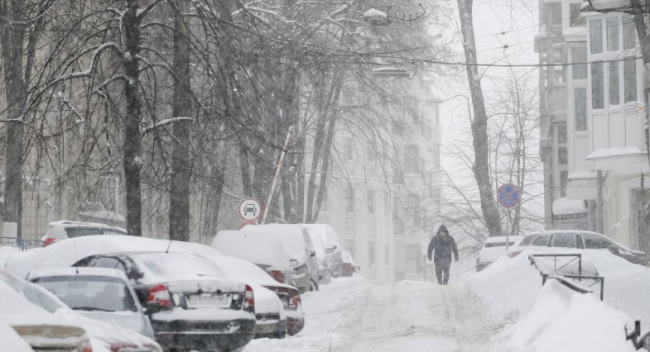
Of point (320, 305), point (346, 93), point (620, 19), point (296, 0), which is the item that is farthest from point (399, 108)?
point (320, 305)

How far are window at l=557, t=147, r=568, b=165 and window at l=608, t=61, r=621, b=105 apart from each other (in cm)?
2138

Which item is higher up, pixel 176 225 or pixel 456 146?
pixel 456 146

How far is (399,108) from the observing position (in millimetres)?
38406

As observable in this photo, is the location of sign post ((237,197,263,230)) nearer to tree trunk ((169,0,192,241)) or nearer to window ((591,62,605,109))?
tree trunk ((169,0,192,241))

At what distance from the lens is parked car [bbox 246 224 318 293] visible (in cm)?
2573

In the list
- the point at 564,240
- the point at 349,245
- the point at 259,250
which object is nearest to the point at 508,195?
the point at 564,240

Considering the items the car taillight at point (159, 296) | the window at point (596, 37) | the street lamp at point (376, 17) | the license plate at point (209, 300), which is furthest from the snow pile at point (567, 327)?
the window at point (596, 37)

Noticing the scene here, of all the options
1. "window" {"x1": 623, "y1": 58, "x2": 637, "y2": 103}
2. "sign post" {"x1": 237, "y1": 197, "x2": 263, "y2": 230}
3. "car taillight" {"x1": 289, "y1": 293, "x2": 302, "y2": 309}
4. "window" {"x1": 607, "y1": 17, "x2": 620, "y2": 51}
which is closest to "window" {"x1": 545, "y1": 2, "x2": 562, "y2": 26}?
"window" {"x1": 607, "y1": 17, "x2": 620, "y2": 51}

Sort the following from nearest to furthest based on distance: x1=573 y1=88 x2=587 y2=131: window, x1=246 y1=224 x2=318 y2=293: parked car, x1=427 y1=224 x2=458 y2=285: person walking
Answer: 1. x1=246 y1=224 x2=318 y2=293: parked car
2. x1=427 y1=224 x2=458 y2=285: person walking
3. x1=573 y1=88 x2=587 y2=131: window

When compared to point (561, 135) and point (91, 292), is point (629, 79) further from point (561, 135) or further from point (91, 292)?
point (91, 292)

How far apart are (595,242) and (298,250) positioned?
10250 millimetres

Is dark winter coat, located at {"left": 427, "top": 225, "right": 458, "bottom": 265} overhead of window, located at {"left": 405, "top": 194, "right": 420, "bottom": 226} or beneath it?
beneath

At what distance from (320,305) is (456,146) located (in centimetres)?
4546

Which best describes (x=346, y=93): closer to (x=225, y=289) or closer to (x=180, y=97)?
(x=180, y=97)
